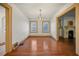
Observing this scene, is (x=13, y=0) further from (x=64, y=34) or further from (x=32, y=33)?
(x=32, y=33)

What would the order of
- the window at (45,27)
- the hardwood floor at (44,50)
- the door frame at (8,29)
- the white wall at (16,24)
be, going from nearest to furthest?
the hardwood floor at (44,50) < the door frame at (8,29) < the white wall at (16,24) < the window at (45,27)

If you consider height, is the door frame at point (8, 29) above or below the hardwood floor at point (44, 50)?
above

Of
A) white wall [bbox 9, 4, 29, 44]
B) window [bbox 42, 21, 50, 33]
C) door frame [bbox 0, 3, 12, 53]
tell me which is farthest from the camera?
window [bbox 42, 21, 50, 33]

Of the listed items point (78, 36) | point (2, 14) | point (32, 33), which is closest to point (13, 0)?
point (78, 36)

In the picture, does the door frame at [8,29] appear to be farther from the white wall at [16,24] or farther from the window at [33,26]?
the window at [33,26]

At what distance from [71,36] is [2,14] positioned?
7.36 meters

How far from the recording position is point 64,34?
11.9 metres

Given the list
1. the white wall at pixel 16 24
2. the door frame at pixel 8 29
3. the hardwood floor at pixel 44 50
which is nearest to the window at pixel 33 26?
the white wall at pixel 16 24

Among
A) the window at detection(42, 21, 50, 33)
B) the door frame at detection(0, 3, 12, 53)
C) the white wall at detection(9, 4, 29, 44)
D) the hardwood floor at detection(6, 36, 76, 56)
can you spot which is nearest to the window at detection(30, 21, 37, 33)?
the window at detection(42, 21, 50, 33)

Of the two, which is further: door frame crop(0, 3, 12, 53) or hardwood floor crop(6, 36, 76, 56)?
door frame crop(0, 3, 12, 53)

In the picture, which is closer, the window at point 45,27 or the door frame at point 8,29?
the door frame at point 8,29

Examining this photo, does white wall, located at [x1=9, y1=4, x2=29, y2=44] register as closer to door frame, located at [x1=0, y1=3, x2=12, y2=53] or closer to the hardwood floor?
door frame, located at [x1=0, y1=3, x2=12, y2=53]

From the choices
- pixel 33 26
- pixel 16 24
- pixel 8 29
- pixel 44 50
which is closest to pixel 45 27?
pixel 33 26

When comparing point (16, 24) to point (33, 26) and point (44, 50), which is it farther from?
point (33, 26)
